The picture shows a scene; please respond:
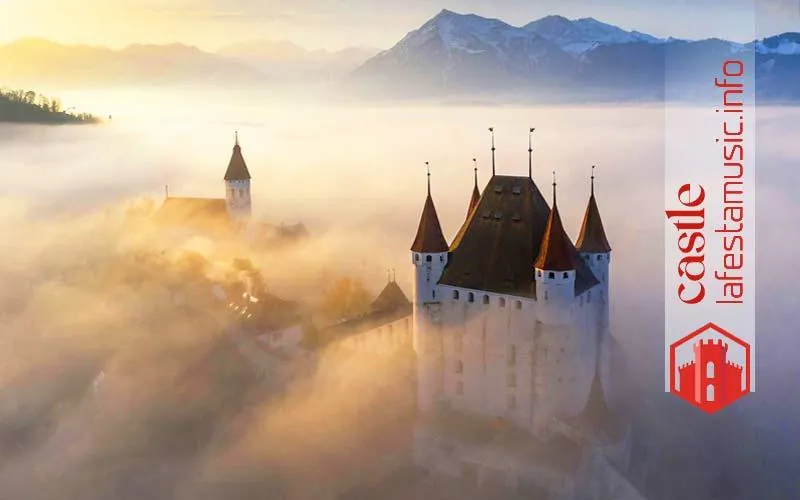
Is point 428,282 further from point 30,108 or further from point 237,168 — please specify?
point 30,108

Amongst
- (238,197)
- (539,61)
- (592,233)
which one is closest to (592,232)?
(592,233)

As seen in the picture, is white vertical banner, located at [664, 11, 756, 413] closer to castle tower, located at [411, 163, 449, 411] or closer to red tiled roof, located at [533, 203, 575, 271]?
red tiled roof, located at [533, 203, 575, 271]

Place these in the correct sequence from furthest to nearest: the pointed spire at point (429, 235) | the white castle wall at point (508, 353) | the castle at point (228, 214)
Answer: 1. the castle at point (228, 214)
2. the pointed spire at point (429, 235)
3. the white castle wall at point (508, 353)

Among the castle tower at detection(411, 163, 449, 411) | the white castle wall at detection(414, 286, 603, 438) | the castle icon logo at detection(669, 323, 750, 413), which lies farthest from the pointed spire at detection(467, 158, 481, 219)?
the castle icon logo at detection(669, 323, 750, 413)

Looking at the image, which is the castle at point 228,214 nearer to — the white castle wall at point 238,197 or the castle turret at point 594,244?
the white castle wall at point 238,197

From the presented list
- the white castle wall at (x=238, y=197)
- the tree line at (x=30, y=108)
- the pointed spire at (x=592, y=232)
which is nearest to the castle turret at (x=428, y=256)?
the pointed spire at (x=592, y=232)

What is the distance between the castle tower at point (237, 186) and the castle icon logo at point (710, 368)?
4.58m

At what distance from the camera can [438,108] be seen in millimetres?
7898

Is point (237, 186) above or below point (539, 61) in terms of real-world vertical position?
below

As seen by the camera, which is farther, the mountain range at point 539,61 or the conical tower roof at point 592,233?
the mountain range at point 539,61

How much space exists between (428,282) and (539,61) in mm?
2568

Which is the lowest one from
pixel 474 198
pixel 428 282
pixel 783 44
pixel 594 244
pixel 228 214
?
pixel 428 282

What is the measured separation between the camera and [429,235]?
710 cm

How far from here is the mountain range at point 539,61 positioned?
7742mm
